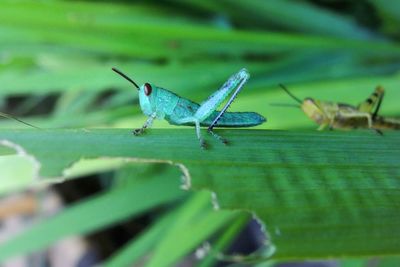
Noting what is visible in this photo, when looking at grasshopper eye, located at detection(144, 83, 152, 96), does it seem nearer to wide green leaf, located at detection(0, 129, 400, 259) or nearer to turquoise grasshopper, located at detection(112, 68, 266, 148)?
turquoise grasshopper, located at detection(112, 68, 266, 148)

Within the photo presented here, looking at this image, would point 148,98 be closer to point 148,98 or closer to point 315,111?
point 148,98

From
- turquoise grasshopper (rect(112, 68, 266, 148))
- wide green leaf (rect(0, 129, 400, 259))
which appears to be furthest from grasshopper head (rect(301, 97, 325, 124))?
wide green leaf (rect(0, 129, 400, 259))

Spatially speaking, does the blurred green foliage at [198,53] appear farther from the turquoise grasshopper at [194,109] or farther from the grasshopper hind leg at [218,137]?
the grasshopper hind leg at [218,137]

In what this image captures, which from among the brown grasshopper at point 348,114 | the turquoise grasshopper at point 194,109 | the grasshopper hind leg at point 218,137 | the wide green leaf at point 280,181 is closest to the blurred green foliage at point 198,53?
the brown grasshopper at point 348,114

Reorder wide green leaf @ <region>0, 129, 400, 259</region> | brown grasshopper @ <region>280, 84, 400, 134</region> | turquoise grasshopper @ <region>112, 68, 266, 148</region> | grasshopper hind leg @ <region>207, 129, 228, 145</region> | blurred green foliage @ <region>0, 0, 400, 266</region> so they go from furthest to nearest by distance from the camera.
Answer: blurred green foliage @ <region>0, 0, 400, 266</region>, brown grasshopper @ <region>280, 84, 400, 134</region>, turquoise grasshopper @ <region>112, 68, 266, 148</region>, grasshopper hind leg @ <region>207, 129, 228, 145</region>, wide green leaf @ <region>0, 129, 400, 259</region>

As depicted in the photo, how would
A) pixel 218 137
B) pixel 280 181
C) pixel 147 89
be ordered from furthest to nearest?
pixel 147 89 → pixel 218 137 → pixel 280 181

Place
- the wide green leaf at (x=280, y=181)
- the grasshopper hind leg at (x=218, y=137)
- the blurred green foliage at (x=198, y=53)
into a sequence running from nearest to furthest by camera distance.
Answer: the wide green leaf at (x=280, y=181), the grasshopper hind leg at (x=218, y=137), the blurred green foliage at (x=198, y=53)

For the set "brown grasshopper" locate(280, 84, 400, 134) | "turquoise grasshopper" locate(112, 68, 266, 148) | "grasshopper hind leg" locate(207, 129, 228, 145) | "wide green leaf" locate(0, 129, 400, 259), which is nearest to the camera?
"wide green leaf" locate(0, 129, 400, 259)

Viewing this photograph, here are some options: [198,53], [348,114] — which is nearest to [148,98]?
[348,114]
